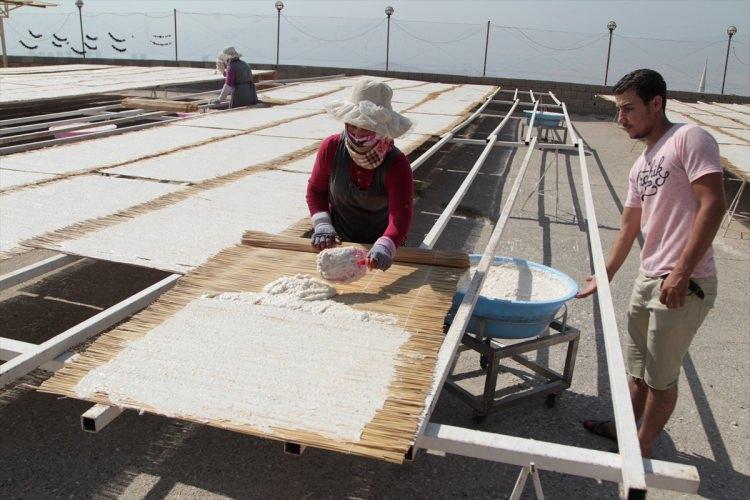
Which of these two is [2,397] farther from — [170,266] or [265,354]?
[265,354]

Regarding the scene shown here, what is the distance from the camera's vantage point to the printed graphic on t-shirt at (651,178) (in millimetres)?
2363

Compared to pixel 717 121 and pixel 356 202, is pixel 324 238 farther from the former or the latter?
pixel 717 121

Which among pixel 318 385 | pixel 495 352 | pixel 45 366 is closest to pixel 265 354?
pixel 318 385

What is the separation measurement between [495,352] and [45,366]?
191 cm

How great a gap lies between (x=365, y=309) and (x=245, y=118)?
5595mm

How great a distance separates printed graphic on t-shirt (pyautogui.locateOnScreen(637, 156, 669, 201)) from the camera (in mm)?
2363

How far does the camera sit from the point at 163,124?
21.9ft

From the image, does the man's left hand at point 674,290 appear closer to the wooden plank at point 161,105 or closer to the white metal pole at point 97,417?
the white metal pole at point 97,417

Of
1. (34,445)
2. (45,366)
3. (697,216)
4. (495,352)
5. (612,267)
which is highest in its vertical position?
(697,216)

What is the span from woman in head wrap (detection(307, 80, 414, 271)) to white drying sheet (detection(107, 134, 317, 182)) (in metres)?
1.77

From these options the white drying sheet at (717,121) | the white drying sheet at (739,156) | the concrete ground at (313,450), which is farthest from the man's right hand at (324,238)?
the white drying sheet at (717,121)

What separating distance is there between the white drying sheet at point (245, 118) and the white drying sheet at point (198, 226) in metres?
2.61

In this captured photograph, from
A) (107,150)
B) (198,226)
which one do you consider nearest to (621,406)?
(198,226)

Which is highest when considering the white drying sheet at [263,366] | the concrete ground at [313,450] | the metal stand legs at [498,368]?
the white drying sheet at [263,366]
